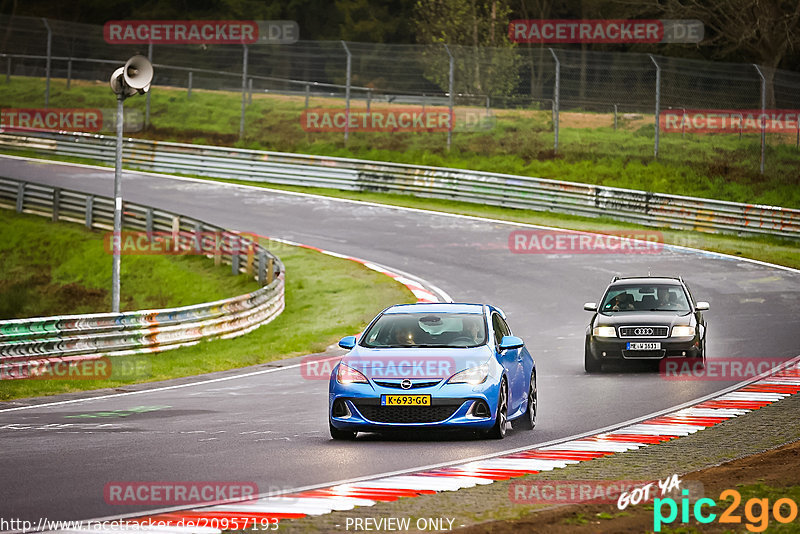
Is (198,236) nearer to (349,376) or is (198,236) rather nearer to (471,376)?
(349,376)

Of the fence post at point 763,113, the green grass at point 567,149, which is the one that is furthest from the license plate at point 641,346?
the green grass at point 567,149

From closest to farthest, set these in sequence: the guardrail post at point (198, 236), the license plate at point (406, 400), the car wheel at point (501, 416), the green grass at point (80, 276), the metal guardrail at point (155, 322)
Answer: the license plate at point (406, 400) < the car wheel at point (501, 416) < the metal guardrail at point (155, 322) < the green grass at point (80, 276) < the guardrail post at point (198, 236)

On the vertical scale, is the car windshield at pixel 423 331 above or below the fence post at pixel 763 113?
below

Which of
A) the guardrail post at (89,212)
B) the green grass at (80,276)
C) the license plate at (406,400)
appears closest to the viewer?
the license plate at (406,400)

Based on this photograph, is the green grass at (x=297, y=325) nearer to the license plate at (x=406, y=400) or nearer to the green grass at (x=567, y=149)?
the license plate at (x=406, y=400)

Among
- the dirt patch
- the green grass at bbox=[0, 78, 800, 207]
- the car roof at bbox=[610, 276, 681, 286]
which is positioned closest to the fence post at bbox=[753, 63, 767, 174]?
the green grass at bbox=[0, 78, 800, 207]

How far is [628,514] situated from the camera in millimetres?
7883

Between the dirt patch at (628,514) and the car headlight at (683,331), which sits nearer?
the dirt patch at (628,514)

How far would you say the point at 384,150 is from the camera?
4488 cm

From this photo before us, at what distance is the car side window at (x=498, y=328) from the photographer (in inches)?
506

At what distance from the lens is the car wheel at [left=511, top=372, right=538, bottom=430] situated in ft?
42.1

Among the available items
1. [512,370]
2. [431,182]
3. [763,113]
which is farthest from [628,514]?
[431,182]

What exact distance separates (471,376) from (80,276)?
22713 millimetres

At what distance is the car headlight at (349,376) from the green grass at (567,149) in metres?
26.5
